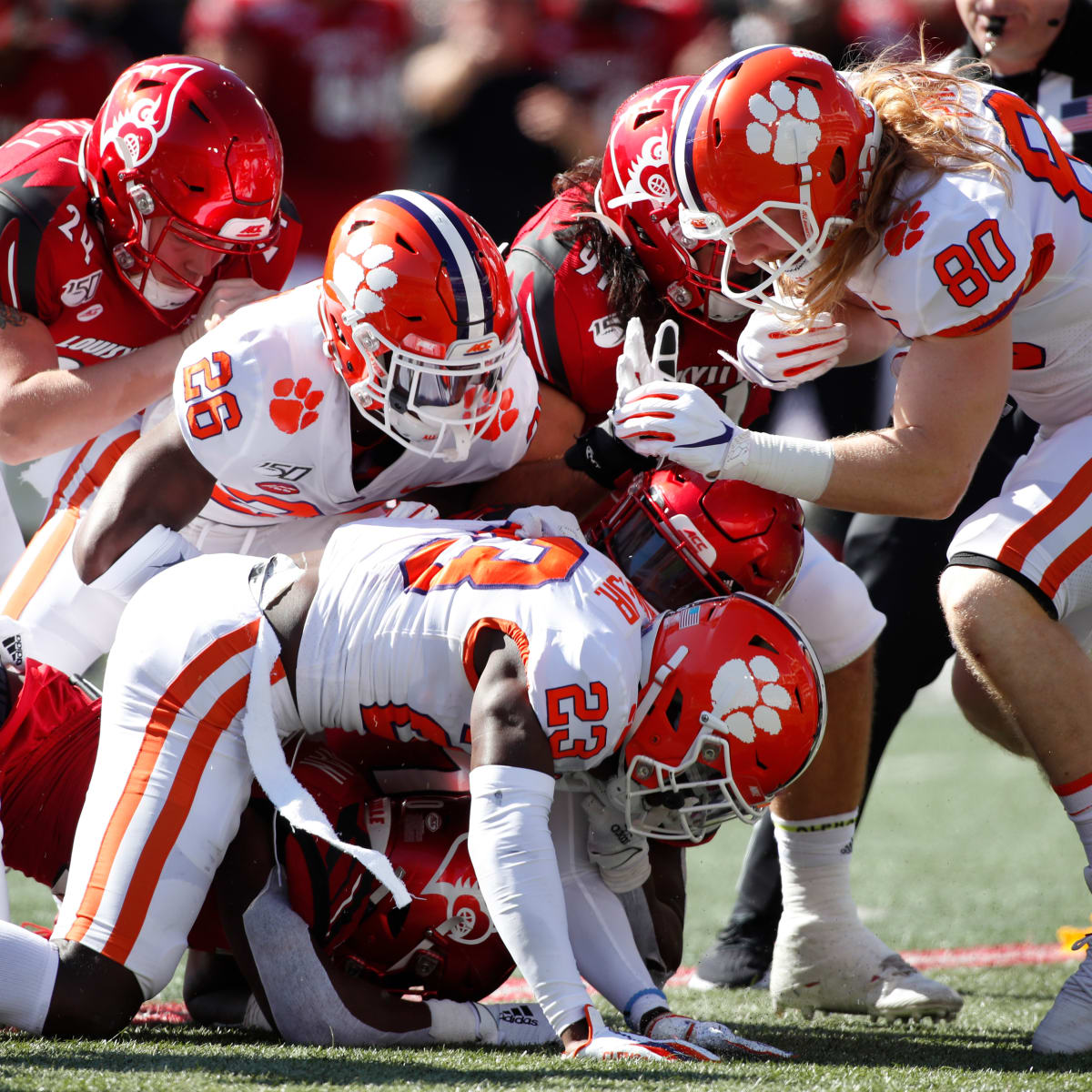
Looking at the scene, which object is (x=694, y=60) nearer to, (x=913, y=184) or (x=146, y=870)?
(x=913, y=184)

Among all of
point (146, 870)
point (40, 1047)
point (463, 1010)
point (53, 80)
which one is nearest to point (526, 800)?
point (463, 1010)

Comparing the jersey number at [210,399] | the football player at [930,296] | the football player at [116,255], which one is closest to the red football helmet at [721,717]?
the football player at [930,296]

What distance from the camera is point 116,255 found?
3.61m

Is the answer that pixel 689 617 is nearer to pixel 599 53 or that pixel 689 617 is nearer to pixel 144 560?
pixel 144 560

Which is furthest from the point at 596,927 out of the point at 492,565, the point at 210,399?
the point at 210,399

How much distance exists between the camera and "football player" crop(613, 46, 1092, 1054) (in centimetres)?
269

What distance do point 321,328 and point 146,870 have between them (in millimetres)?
1011

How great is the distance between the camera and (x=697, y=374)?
3.32 meters

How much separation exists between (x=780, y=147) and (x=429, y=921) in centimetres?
148

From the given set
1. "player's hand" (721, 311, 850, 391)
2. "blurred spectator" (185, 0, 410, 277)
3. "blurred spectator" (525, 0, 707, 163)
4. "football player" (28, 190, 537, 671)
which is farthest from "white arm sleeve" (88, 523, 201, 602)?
"blurred spectator" (185, 0, 410, 277)

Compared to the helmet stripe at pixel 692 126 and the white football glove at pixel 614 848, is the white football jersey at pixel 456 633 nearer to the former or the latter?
the white football glove at pixel 614 848

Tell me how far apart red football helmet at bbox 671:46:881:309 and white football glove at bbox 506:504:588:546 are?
58cm

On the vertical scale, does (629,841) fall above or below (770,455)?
below

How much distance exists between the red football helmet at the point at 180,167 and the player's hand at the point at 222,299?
2.8 inches
